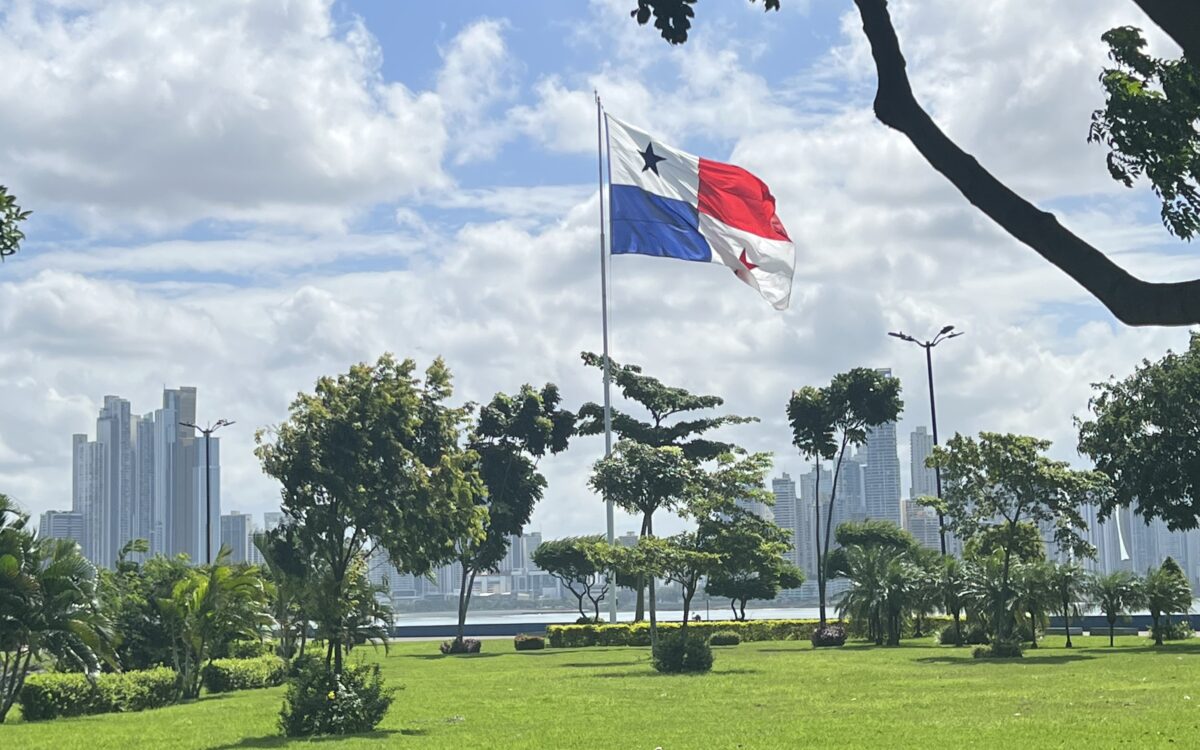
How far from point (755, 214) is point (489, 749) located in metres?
23.2

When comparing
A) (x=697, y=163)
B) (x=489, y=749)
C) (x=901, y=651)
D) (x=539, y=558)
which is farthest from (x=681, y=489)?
(x=539, y=558)

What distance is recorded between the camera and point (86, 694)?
Answer: 2934 centimetres

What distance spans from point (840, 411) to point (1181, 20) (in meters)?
62.2

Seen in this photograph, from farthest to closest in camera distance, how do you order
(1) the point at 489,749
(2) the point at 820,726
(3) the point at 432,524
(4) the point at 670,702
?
1. (3) the point at 432,524
2. (4) the point at 670,702
3. (2) the point at 820,726
4. (1) the point at 489,749

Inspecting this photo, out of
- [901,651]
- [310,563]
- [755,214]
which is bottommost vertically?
[901,651]

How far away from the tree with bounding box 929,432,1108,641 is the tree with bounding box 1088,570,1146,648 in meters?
3.77

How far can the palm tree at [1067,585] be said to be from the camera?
43.7 metres

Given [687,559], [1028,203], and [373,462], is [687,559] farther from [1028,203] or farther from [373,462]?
[1028,203]

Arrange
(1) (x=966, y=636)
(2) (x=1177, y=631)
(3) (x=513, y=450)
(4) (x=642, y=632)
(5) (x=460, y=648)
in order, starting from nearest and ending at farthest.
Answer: (2) (x=1177, y=631) → (1) (x=966, y=636) → (4) (x=642, y=632) → (5) (x=460, y=648) → (3) (x=513, y=450)

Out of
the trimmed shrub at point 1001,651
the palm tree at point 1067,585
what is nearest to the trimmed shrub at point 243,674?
the trimmed shrub at point 1001,651

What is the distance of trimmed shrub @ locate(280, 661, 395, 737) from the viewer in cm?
2214

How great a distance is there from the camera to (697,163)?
41.1 metres

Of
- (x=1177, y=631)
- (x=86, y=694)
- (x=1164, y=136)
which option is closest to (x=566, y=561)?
(x=1177, y=631)

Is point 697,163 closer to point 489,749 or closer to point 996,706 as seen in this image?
point 996,706
